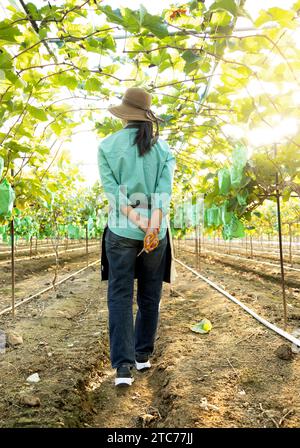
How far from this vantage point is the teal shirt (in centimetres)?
215

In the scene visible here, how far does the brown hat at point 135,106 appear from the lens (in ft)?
7.29

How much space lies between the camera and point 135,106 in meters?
2.24

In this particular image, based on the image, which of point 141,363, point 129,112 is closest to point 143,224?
point 129,112

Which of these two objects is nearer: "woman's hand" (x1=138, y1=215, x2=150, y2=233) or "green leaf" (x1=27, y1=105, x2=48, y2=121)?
"woman's hand" (x1=138, y1=215, x2=150, y2=233)

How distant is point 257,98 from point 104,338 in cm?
234

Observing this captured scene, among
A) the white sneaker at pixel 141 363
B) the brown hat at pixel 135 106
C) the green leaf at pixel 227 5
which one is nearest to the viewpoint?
the green leaf at pixel 227 5

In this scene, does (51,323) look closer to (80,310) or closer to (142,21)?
(80,310)

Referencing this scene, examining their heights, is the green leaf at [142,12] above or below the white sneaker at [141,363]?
above

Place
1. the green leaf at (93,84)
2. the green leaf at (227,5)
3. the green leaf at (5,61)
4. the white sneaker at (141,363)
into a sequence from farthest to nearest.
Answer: the green leaf at (93,84)
the white sneaker at (141,363)
the green leaf at (5,61)
the green leaf at (227,5)

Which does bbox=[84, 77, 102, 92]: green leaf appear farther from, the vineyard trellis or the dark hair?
the dark hair

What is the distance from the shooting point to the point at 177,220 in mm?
10211

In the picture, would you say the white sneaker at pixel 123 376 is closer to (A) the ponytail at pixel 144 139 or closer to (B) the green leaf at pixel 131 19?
(A) the ponytail at pixel 144 139

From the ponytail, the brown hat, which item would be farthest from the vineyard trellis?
the ponytail

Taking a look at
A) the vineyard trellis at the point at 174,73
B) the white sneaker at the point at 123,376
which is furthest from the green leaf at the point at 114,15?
the white sneaker at the point at 123,376
